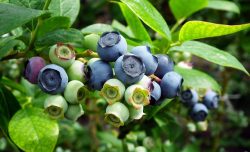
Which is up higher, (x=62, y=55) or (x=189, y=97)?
(x=62, y=55)

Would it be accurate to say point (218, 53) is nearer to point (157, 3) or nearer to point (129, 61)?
point (129, 61)

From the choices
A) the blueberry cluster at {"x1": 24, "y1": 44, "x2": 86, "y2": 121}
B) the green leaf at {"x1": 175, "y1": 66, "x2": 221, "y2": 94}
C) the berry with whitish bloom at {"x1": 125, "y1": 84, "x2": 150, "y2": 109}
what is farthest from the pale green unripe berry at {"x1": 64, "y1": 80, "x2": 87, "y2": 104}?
the green leaf at {"x1": 175, "y1": 66, "x2": 221, "y2": 94}

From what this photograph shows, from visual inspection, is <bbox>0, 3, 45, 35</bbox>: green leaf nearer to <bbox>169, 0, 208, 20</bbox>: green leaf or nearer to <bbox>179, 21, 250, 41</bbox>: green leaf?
<bbox>179, 21, 250, 41</bbox>: green leaf

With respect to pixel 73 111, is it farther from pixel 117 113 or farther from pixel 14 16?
pixel 14 16

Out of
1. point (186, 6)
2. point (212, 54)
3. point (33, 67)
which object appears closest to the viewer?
point (33, 67)

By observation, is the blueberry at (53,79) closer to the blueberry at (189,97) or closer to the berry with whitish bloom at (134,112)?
the berry with whitish bloom at (134,112)

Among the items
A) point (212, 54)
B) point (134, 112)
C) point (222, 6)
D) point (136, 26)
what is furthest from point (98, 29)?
point (222, 6)

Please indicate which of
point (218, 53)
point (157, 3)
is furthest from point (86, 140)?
point (218, 53)
